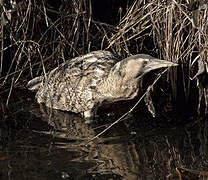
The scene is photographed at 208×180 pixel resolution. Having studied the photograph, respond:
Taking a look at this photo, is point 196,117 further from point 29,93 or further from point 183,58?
point 29,93

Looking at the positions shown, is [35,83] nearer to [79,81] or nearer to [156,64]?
[79,81]

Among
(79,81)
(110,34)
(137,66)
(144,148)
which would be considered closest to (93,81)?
(79,81)

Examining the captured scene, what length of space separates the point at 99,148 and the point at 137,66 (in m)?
1.00

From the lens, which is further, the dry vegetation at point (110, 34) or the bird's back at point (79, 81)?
the bird's back at point (79, 81)

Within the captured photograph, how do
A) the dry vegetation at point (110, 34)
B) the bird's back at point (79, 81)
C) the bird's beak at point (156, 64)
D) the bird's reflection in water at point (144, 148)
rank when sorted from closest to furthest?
1. the bird's reflection in water at point (144, 148)
2. the bird's beak at point (156, 64)
3. the dry vegetation at point (110, 34)
4. the bird's back at point (79, 81)

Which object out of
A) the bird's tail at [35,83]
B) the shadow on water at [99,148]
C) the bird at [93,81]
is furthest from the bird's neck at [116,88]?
the bird's tail at [35,83]

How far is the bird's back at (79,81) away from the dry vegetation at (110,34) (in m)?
0.21

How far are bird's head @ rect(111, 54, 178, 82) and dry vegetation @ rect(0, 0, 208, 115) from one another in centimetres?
25

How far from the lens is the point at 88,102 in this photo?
4984mm

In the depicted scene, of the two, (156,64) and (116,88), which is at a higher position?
(156,64)

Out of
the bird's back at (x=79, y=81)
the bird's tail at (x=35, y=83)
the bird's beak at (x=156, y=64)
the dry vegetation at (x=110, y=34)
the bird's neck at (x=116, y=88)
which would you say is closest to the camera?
the bird's beak at (x=156, y=64)

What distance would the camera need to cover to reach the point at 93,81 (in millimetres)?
5047

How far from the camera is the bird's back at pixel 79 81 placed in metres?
5.02

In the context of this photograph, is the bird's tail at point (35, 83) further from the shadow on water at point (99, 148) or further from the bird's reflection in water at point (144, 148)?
the bird's reflection in water at point (144, 148)
